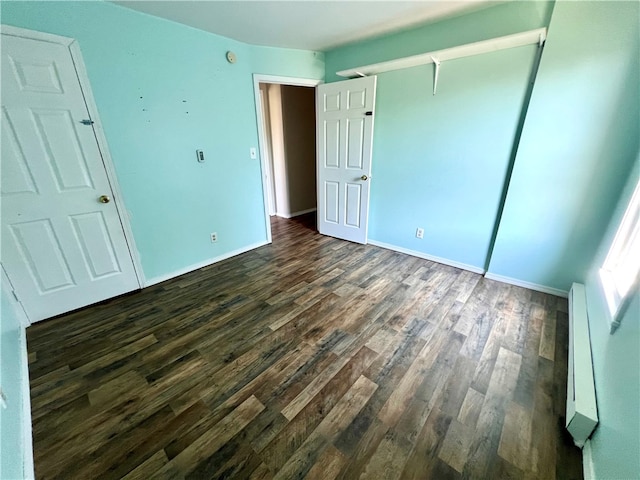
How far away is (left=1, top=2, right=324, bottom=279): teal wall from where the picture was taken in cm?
195

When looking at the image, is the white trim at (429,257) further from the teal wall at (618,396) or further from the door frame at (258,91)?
the door frame at (258,91)

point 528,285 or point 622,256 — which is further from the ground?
point 622,256

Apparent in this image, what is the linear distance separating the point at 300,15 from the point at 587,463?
3352mm

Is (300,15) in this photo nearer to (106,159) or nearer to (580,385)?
(106,159)

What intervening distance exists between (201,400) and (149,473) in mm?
354

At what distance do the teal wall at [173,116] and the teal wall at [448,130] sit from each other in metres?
1.19

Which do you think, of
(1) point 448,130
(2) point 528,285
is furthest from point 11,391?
(2) point 528,285

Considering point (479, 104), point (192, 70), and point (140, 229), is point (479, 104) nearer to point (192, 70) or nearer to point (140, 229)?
point (192, 70)

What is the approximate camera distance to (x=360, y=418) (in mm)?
1347

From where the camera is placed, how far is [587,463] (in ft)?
3.69

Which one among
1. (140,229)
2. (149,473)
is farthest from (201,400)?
(140,229)

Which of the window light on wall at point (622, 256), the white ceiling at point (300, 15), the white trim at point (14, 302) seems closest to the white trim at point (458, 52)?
the white ceiling at point (300, 15)

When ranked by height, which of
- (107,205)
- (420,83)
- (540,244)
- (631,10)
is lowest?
(540,244)

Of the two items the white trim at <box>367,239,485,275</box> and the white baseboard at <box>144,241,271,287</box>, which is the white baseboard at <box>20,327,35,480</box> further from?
the white trim at <box>367,239,485,275</box>
